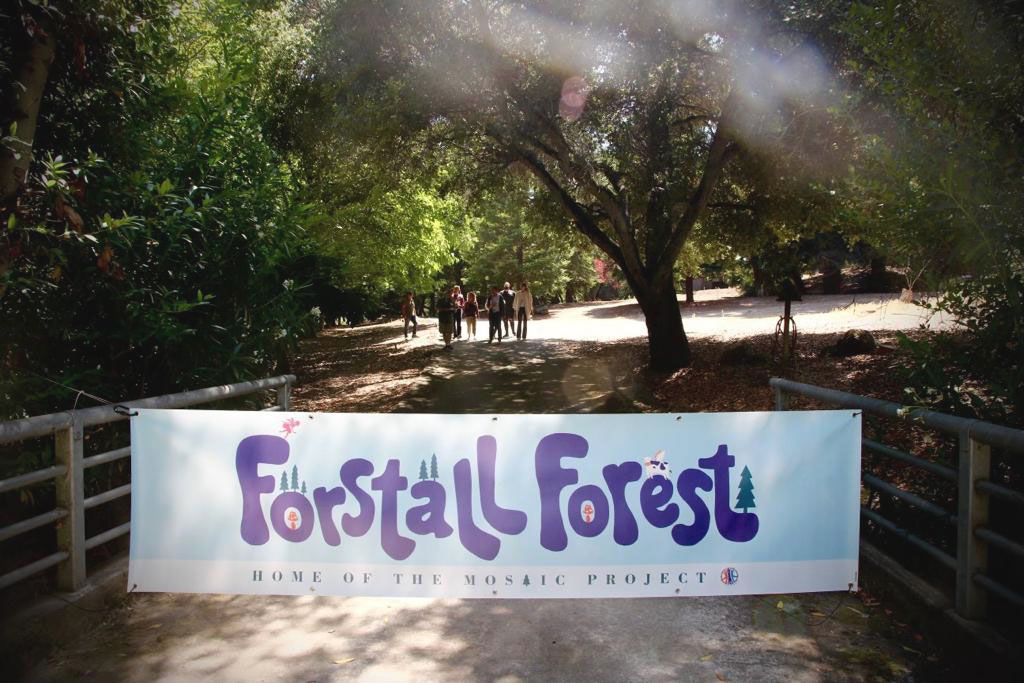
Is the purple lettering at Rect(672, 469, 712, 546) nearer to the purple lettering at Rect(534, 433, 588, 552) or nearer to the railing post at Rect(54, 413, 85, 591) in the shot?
the purple lettering at Rect(534, 433, 588, 552)

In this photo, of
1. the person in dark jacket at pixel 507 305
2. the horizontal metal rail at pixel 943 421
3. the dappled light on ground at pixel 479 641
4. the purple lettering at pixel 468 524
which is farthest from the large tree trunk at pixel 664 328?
the purple lettering at pixel 468 524

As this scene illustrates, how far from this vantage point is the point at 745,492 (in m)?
3.64

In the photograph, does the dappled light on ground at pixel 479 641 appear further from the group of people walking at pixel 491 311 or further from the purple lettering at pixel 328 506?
the group of people walking at pixel 491 311

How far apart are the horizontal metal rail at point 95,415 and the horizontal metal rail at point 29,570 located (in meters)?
0.65

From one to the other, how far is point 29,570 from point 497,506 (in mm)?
2378

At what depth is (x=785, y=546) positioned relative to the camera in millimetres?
3637

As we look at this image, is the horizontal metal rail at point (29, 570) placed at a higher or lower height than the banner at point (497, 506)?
lower

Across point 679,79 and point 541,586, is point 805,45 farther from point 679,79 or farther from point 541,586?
point 541,586

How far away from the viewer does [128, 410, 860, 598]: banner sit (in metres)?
3.58

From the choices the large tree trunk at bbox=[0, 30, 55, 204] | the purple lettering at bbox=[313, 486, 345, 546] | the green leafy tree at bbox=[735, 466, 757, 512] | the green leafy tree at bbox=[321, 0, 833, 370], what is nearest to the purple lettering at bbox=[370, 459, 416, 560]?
the purple lettering at bbox=[313, 486, 345, 546]

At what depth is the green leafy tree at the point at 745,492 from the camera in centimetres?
363

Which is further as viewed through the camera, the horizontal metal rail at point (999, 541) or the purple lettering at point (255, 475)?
the purple lettering at point (255, 475)

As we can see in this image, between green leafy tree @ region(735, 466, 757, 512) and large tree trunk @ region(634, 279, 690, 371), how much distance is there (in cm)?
1265

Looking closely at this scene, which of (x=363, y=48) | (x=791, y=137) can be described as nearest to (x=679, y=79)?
(x=791, y=137)
